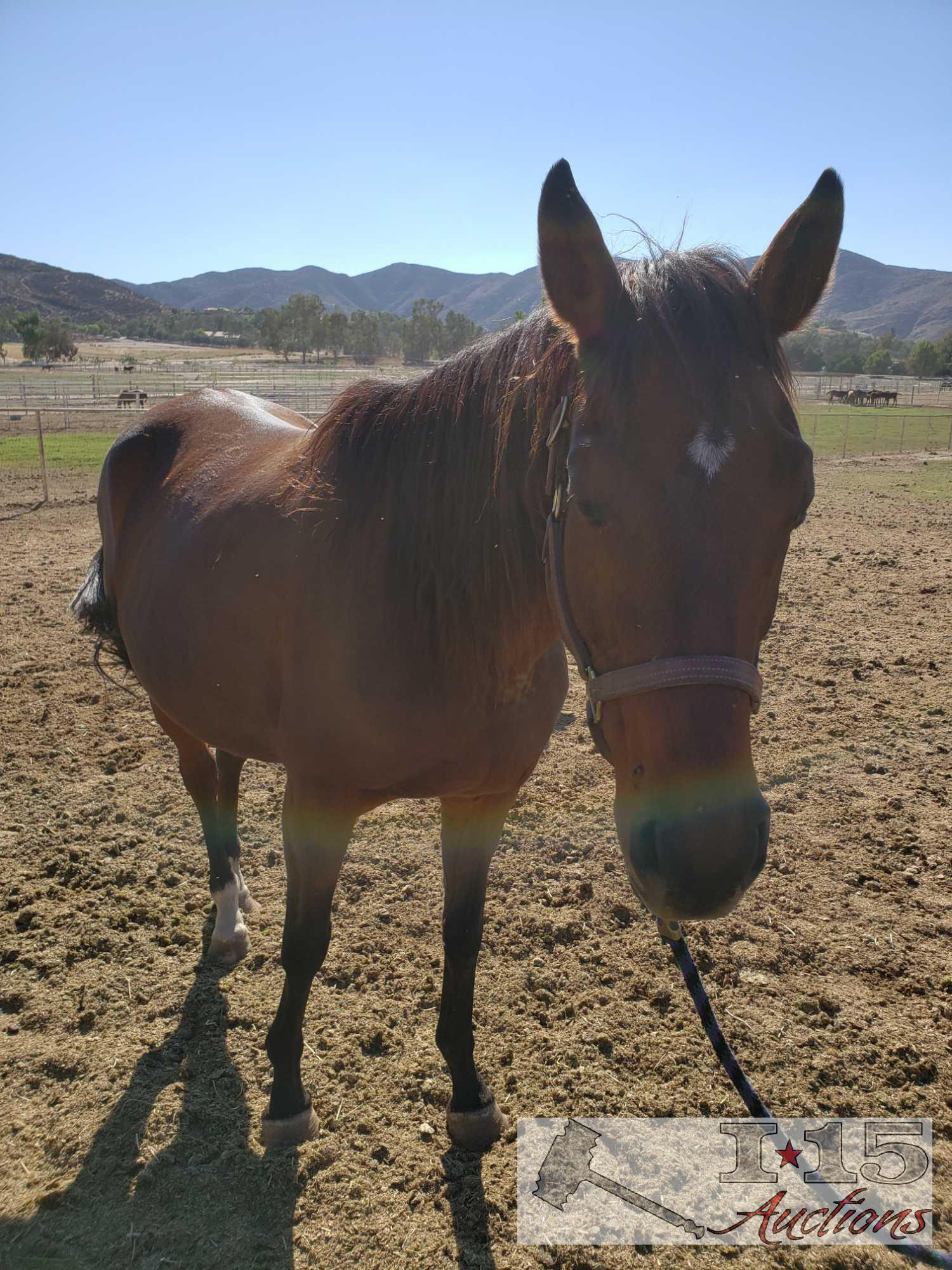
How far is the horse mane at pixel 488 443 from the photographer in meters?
1.44

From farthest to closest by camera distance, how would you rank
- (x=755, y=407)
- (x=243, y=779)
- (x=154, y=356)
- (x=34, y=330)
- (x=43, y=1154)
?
(x=154, y=356) → (x=34, y=330) → (x=243, y=779) → (x=43, y=1154) → (x=755, y=407)

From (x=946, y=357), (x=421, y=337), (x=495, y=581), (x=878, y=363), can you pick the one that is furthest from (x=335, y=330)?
(x=495, y=581)

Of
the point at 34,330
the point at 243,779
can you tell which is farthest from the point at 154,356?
the point at 243,779

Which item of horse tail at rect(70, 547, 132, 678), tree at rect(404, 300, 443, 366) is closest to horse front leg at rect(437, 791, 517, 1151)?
horse tail at rect(70, 547, 132, 678)

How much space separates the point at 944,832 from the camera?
3.91 m

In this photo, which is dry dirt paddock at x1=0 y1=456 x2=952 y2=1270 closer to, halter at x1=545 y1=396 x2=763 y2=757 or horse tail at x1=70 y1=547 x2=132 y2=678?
horse tail at x1=70 y1=547 x2=132 y2=678

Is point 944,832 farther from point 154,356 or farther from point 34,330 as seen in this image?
point 154,356

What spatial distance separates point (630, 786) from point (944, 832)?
3402 millimetres

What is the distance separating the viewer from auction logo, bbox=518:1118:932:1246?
2.09 m

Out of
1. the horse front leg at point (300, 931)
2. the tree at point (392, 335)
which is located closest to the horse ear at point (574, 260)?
the horse front leg at point (300, 931)

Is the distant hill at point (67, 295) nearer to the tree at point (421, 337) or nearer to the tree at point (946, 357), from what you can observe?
the tree at point (421, 337)

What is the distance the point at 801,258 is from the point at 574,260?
A: 483mm

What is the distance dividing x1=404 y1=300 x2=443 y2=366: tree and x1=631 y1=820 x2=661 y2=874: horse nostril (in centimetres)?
7473

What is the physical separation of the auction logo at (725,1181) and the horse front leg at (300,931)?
2.41 ft
